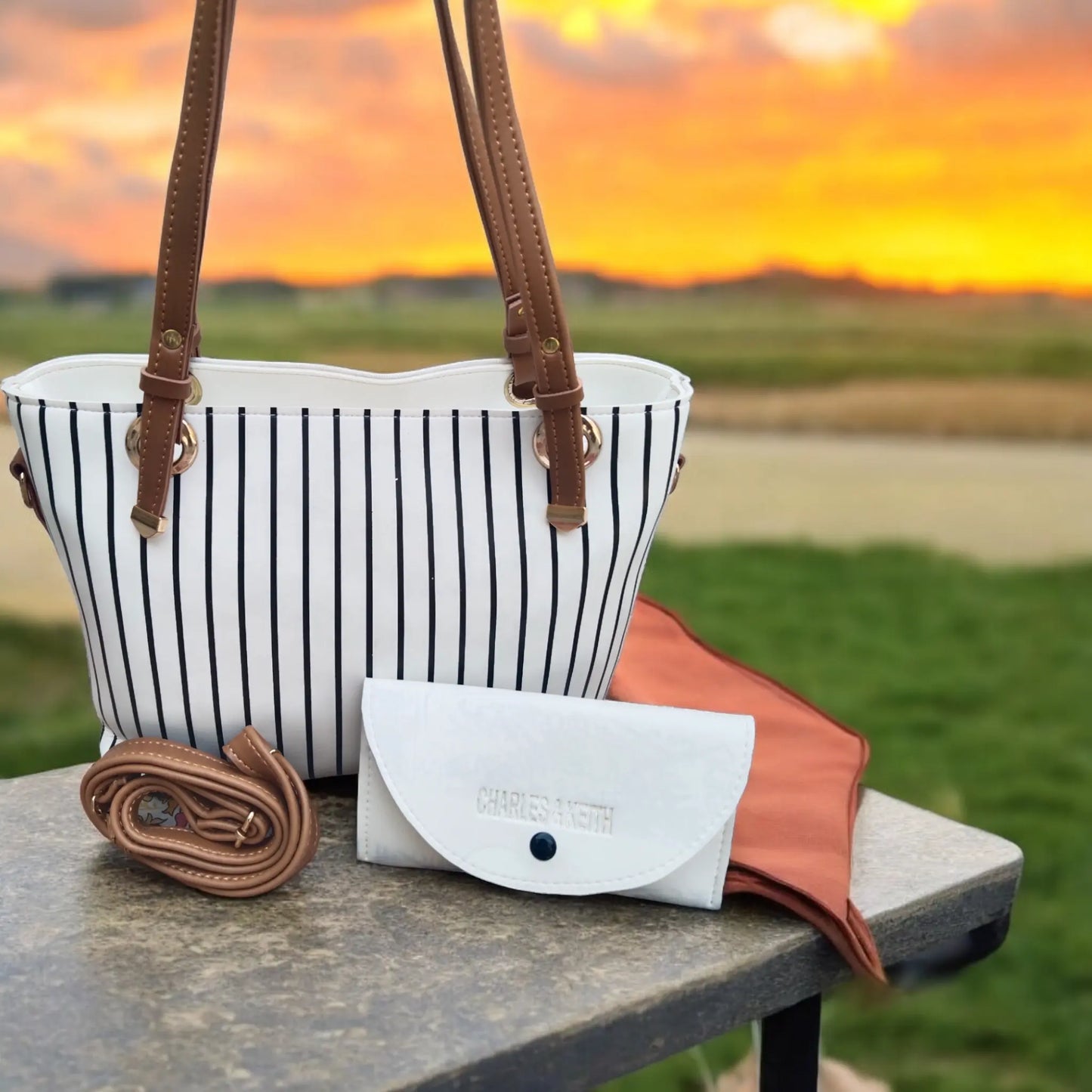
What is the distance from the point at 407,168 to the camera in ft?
7.86

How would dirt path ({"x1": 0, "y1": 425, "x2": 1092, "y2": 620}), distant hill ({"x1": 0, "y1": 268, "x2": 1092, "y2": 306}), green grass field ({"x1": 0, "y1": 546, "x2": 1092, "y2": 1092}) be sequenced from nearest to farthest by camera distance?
green grass field ({"x1": 0, "y1": 546, "x2": 1092, "y2": 1092}) < distant hill ({"x1": 0, "y1": 268, "x2": 1092, "y2": 306}) < dirt path ({"x1": 0, "y1": 425, "x2": 1092, "y2": 620})

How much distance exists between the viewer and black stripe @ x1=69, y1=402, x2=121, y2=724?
2.24 ft

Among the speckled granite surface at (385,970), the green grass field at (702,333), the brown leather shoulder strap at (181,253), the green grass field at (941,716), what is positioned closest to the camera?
the speckled granite surface at (385,970)

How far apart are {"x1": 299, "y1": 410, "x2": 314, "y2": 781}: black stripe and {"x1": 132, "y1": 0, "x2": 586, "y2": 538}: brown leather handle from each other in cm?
7

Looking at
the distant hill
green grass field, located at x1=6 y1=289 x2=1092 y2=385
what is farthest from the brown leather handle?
green grass field, located at x1=6 y1=289 x2=1092 y2=385

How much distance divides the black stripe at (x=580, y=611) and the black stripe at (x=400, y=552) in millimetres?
108

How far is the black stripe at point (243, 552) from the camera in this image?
0.70 metres

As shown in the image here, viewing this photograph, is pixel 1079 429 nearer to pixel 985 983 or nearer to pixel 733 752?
pixel 985 983

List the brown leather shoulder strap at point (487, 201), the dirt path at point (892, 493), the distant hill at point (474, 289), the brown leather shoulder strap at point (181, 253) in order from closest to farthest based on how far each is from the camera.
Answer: the brown leather shoulder strap at point (181, 253) < the brown leather shoulder strap at point (487, 201) < the distant hill at point (474, 289) < the dirt path at point (892, 493)

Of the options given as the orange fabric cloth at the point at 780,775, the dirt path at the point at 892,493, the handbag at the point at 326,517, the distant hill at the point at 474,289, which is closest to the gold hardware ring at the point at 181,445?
the handbag at the point at 326,517

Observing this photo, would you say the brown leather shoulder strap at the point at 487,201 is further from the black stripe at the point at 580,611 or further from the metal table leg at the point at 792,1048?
the metal table leg at the point at 792,1048

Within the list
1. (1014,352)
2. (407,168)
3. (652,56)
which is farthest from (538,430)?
(1014,352)

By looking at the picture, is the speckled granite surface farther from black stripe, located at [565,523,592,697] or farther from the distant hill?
the distant hill

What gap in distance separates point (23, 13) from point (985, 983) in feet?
7.33
